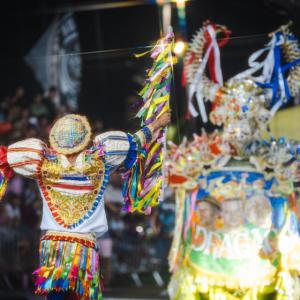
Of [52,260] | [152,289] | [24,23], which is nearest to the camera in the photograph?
[52,260]

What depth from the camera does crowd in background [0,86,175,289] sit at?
404 inches

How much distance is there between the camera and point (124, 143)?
507 centimetres

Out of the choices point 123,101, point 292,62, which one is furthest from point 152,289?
point 292,62

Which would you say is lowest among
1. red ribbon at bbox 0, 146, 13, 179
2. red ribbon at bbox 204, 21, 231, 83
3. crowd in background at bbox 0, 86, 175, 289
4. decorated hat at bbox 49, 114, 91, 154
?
crowd in background at bbox 0, 86, 175, 289

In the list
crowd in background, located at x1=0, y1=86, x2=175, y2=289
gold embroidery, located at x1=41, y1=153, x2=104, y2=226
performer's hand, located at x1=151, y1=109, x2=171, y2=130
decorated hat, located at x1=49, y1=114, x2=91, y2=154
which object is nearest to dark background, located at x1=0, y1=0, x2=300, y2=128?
crowd in background, located at x1=0, y1=86, x2=175, y2=289

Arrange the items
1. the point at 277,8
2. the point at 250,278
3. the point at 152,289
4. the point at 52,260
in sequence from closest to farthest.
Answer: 1. the point at 52,260
2. the point at 250,278
3. the point at 277,8
4. the point at 152,289

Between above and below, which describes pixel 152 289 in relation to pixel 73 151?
below

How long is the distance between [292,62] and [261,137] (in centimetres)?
66

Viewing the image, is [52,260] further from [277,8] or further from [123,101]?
[123,101]

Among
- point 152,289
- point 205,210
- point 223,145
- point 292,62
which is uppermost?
point 292,62

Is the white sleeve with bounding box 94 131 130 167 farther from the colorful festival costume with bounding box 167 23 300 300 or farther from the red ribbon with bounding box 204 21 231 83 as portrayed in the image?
the red ribbon with bounding box 204 21 231 83

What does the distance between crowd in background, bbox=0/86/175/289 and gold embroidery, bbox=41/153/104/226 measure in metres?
4.89

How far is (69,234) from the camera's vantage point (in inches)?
197

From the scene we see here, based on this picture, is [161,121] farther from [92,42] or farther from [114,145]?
[92,42]
